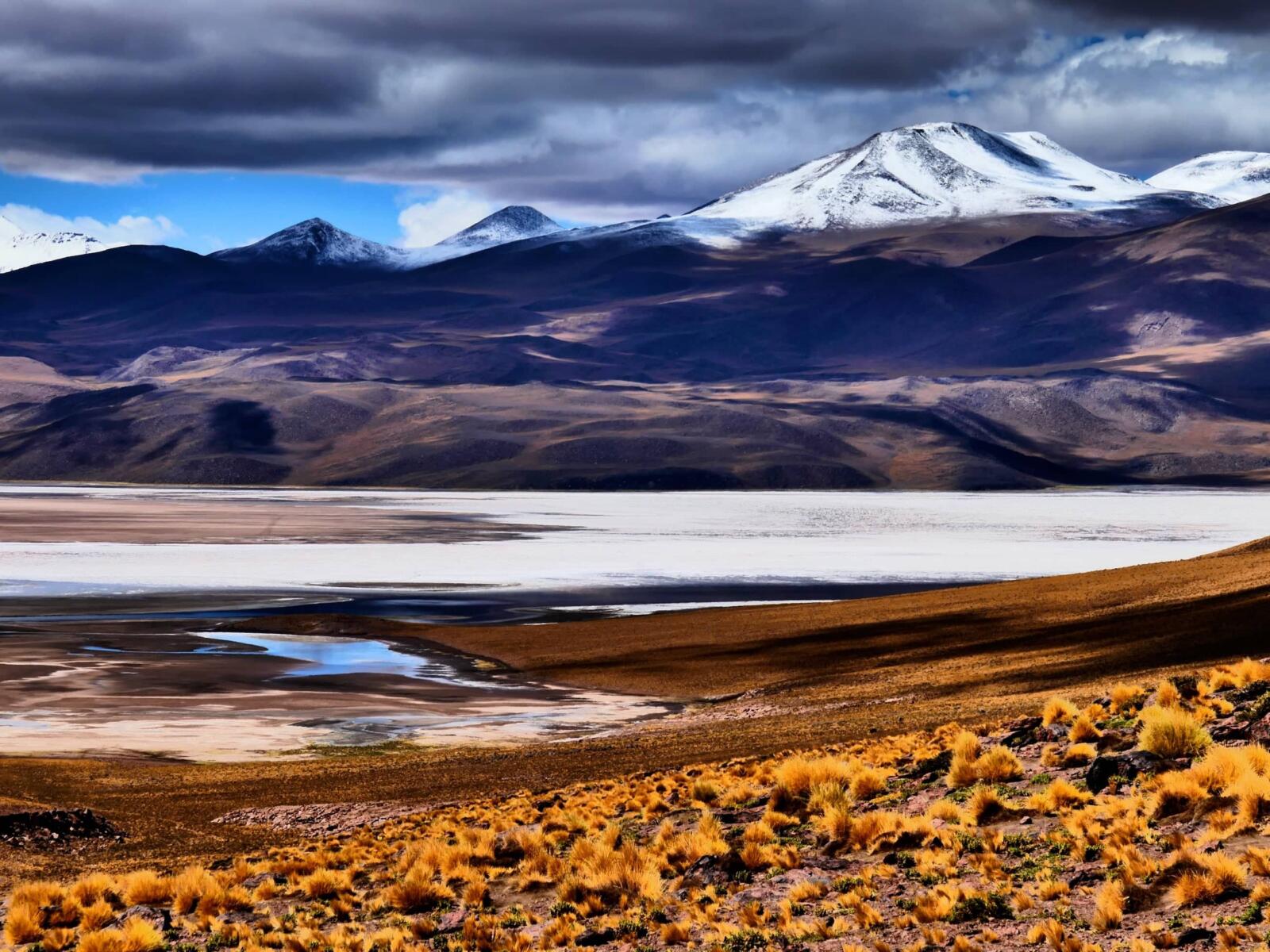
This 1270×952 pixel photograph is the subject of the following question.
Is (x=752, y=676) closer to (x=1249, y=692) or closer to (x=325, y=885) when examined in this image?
(x=1249, y=692)

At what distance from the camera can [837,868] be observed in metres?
15.3

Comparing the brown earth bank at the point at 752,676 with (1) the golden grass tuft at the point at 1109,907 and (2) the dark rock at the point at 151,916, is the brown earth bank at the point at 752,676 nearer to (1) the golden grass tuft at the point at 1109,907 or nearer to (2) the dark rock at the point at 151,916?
(2) the dark rock at the point at 151,916

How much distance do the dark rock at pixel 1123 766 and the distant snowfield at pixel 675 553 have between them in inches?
2043

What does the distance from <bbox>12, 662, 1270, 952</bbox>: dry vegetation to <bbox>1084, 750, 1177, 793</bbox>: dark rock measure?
0.02 m

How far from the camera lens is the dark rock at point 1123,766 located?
1578cm

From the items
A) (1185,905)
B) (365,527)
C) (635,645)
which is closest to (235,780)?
(1185,905)

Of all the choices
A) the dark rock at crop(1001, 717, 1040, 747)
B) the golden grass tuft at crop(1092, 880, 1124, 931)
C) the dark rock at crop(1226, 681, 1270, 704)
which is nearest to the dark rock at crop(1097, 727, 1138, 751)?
the dark rock at crop(1001, 717, 1040, 747)

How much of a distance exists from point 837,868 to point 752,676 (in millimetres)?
30666

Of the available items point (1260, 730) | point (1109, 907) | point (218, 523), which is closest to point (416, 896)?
point (1109, 907)

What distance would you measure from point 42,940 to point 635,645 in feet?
124

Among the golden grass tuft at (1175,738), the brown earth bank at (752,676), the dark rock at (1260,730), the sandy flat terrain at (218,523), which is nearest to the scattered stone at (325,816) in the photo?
the brown earth bank at (752,676)

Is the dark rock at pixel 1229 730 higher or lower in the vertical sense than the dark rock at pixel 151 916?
higher

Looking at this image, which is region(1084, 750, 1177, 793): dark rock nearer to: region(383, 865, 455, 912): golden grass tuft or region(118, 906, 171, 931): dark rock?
region(383, 865, 455, 912): golden grass tuft

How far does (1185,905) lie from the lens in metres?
12.0
